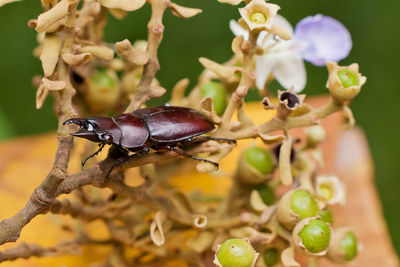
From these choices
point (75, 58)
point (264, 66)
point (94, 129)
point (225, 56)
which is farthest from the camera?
point (225, 56)

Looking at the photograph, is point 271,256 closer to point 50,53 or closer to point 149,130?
point 149,130

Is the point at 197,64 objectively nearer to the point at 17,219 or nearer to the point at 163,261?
the point at 163,261

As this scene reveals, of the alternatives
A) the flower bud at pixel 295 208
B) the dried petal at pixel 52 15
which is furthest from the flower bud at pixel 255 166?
the dried petal at pixel 52 15

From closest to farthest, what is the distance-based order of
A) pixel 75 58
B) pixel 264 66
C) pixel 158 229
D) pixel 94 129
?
pixel 94 129
pixel 75 58
pixel 158 229
pixel 264 66

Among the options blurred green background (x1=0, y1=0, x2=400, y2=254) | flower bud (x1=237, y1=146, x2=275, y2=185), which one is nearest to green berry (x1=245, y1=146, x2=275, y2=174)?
flower bud (x1=237, y1=146, x2=275, y2=185)

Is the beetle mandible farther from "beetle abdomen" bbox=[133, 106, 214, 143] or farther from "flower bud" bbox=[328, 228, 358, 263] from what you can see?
"flower bud" bbox=[328, 228, 358, 263]

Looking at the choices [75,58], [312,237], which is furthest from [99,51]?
[312,237]
